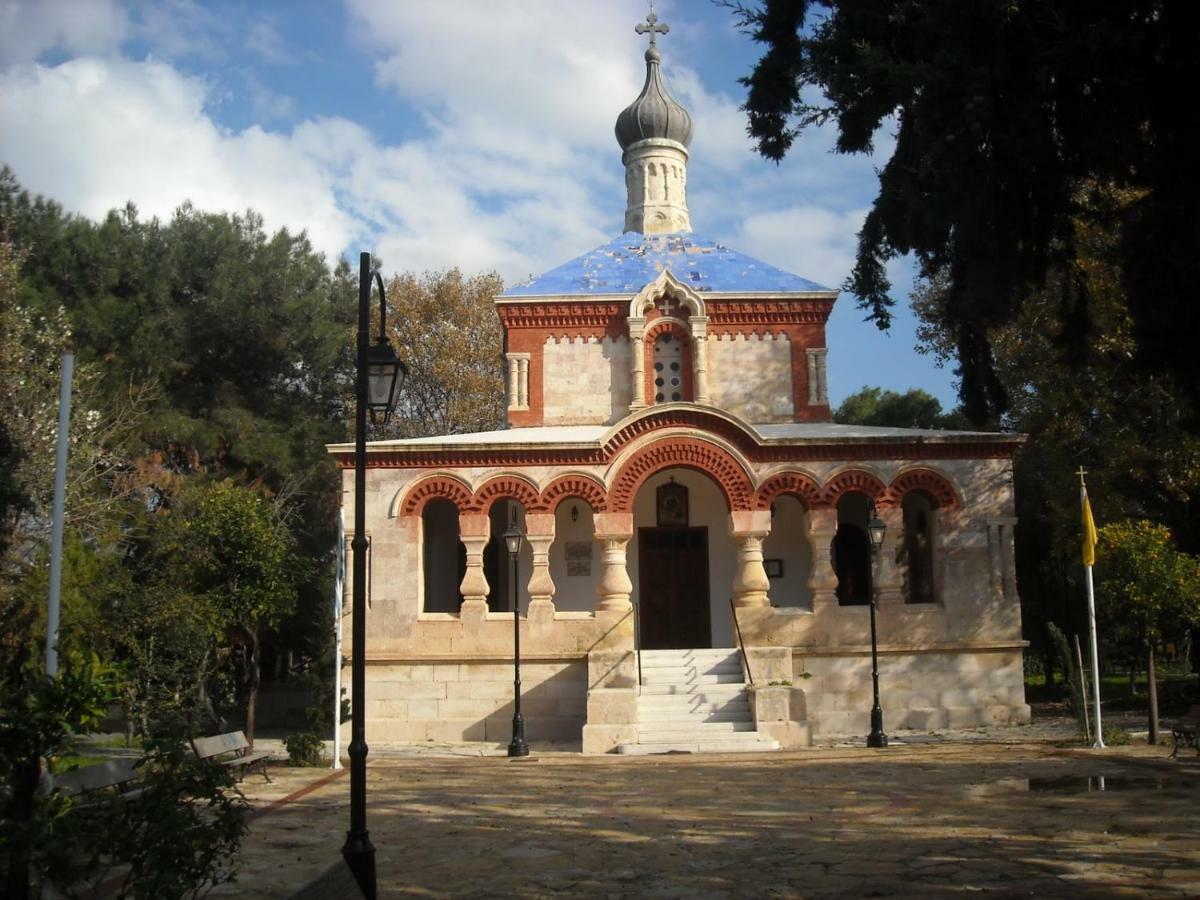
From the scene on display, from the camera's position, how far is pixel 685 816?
35.8ft

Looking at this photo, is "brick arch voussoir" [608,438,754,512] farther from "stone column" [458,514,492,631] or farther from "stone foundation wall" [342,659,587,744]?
"stone foundation wall" [342,659,587,744]

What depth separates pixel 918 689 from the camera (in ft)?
64.8

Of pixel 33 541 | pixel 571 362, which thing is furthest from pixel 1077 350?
pixel 33 541

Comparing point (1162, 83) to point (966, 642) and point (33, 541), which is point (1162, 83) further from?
point (33, 541)

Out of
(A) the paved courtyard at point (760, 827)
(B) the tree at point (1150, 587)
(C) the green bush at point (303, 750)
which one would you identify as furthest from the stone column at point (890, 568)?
(C) the green bush at point (303, 750)

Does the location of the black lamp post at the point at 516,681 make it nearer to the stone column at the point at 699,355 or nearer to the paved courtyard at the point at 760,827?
the paved courtyard at the point at 760,827

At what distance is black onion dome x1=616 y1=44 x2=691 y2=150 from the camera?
27.8 meters

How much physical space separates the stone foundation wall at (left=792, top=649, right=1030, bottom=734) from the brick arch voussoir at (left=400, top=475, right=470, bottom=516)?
6.45 meters

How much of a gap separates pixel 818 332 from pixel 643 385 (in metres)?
3.88

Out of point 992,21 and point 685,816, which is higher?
point 992,21

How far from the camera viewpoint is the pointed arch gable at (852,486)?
20312 millimetres

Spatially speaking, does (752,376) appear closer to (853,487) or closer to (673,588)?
(853,487)

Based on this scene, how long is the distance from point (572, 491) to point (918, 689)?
22.6 feet

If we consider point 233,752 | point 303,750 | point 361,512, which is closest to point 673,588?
point 303,750
